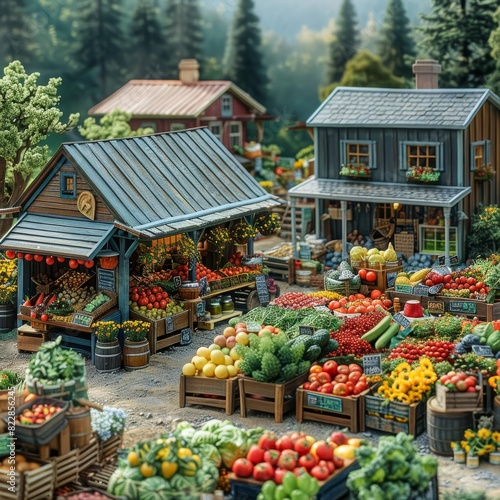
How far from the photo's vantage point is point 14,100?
26.6 meters

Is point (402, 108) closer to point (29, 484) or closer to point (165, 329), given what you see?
point (165, 329)

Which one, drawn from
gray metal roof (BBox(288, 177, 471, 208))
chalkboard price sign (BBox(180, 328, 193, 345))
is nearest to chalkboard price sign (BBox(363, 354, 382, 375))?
chalkboard price sign (BBox(180, 328, 193, 345))

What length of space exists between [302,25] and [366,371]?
69.0 meters

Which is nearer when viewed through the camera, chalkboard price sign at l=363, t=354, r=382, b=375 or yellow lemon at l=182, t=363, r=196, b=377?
chalkboard price sign at l=363, t=354, r=382, b=375

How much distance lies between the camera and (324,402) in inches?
704

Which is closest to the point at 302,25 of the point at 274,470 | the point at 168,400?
the point at 168,400

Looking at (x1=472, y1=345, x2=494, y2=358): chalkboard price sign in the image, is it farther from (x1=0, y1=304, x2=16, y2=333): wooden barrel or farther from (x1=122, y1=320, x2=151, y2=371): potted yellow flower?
(x1=0, y1=304, x2=16, y2=333): wooden barrel

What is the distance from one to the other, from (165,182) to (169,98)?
65.0 feet

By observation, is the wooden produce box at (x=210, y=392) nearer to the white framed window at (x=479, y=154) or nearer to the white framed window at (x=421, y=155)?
the white framed window at (x=421, y=155)

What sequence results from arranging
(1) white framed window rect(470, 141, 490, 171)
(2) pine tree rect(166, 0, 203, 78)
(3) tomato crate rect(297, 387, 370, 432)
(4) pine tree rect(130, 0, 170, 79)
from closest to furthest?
(3) tomato crate rect(297, 387, 370, 432), (1) white framed window rect(470, 141, 490, 171), (4) pine tree rect(130, 0, 170, 79), (2) pine tree rect(166, 0, 203, 78)

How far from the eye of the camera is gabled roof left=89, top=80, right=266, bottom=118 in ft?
140

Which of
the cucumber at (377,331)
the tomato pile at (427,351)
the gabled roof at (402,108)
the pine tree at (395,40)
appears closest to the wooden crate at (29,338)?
the cucumber at (377,331)

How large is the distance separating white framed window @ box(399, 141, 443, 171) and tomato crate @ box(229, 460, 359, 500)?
16.9m

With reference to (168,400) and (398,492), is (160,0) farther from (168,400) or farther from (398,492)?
(398,492)
